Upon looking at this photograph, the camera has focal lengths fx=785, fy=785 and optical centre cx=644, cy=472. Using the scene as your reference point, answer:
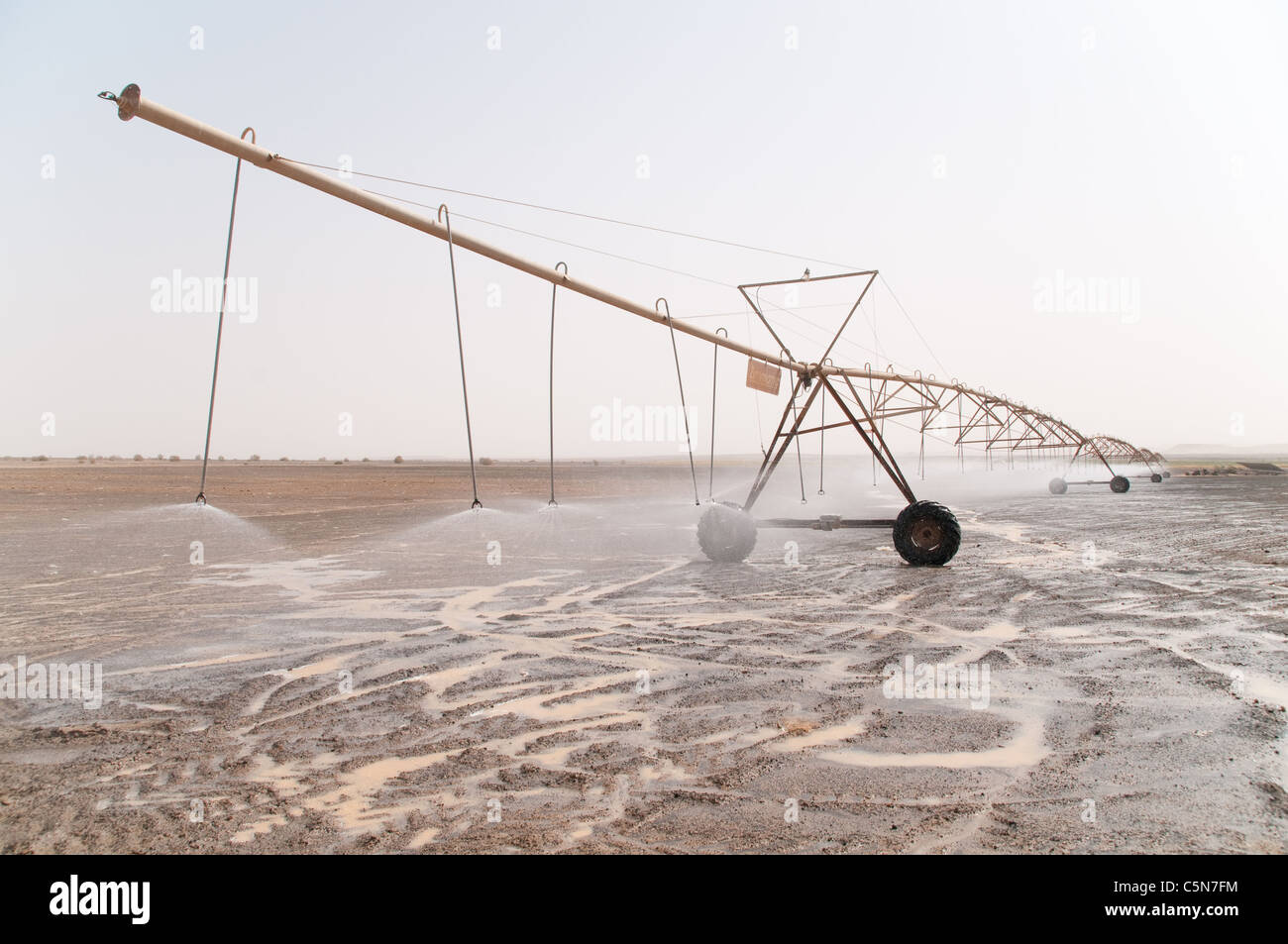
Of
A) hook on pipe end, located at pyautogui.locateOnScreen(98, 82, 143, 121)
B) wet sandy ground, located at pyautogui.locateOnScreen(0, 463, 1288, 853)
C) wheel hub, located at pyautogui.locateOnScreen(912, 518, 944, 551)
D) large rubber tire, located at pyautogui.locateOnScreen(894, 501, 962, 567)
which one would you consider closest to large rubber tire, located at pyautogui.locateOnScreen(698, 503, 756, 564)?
wet sandy ground, located at pyautogui.locateOnScreen(0, 463, 1288, 853)

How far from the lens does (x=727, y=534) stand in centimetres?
1434

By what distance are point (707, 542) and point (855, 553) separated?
129 inches

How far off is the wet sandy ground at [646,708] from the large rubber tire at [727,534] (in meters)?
0.77

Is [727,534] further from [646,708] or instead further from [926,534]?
[646,708]

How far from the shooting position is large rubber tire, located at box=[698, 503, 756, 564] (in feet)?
46.9

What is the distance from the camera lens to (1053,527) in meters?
21.2

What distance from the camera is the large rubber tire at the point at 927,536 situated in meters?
13.4

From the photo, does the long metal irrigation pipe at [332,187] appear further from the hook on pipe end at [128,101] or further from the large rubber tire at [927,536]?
the large rubber tire at [927,536]

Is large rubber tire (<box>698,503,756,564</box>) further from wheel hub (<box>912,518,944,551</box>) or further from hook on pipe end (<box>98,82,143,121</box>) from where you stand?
hook on pipe end (<box>98,82,143,121</box>)

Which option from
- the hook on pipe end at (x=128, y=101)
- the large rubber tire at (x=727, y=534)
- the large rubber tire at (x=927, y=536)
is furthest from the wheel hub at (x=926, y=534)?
the hook on pipe end at (x=128, y=101)

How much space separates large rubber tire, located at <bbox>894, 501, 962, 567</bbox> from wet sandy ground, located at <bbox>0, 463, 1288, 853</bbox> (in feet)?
1.52

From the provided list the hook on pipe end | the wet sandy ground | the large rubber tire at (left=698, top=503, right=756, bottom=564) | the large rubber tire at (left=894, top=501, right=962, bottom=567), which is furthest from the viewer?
the large rubber tire at (left=698, top=503, right=756, bottom=564)

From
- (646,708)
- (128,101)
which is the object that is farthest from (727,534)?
(128,101)
